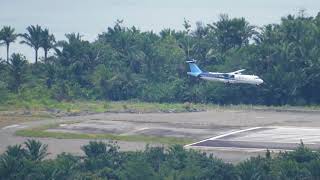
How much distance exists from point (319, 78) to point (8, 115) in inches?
1217

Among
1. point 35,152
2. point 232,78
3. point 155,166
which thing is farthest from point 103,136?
point 232,78

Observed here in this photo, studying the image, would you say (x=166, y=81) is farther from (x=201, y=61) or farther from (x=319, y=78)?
(x=319, y=78)

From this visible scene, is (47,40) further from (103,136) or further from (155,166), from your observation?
(155,166)

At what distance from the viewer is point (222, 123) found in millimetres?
59531

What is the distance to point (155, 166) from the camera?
111ft

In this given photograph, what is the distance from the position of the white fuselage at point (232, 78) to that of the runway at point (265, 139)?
21332 millimetres

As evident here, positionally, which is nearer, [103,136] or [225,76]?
[103,136]

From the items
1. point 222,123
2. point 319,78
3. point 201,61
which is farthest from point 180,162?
point 201,61

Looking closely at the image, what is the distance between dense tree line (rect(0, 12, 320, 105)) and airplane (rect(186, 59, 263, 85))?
0.99m

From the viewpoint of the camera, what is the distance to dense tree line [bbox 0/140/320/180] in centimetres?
3138

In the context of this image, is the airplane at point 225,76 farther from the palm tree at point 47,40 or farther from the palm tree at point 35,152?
the palm tree at point 35,152

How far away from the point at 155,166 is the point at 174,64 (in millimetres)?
57761

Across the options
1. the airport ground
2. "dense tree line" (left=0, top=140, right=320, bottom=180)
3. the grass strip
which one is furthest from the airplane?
"dense tree line" (left=0, top=140, right=320, bottom=180)

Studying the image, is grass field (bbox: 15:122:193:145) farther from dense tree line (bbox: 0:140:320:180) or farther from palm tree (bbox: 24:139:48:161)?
dense tree line (bbox: 0:140:320:180)
